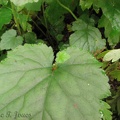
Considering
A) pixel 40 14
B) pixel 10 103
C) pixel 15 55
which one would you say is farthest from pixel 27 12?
pixel 10 103

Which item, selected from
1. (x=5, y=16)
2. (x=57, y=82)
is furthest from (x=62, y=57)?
(x=5, y=16)

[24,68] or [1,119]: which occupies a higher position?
[24,68]

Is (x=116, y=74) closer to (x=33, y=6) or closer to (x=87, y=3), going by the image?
(x=87, y=3)

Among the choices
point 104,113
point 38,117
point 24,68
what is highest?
point 24,68

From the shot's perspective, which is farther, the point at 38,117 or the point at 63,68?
the point at 63,68

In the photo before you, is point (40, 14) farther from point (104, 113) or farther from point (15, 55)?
point (104, 113)

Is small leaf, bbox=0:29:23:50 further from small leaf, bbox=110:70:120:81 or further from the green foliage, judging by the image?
small leaf, bbox=110:70:120:81
